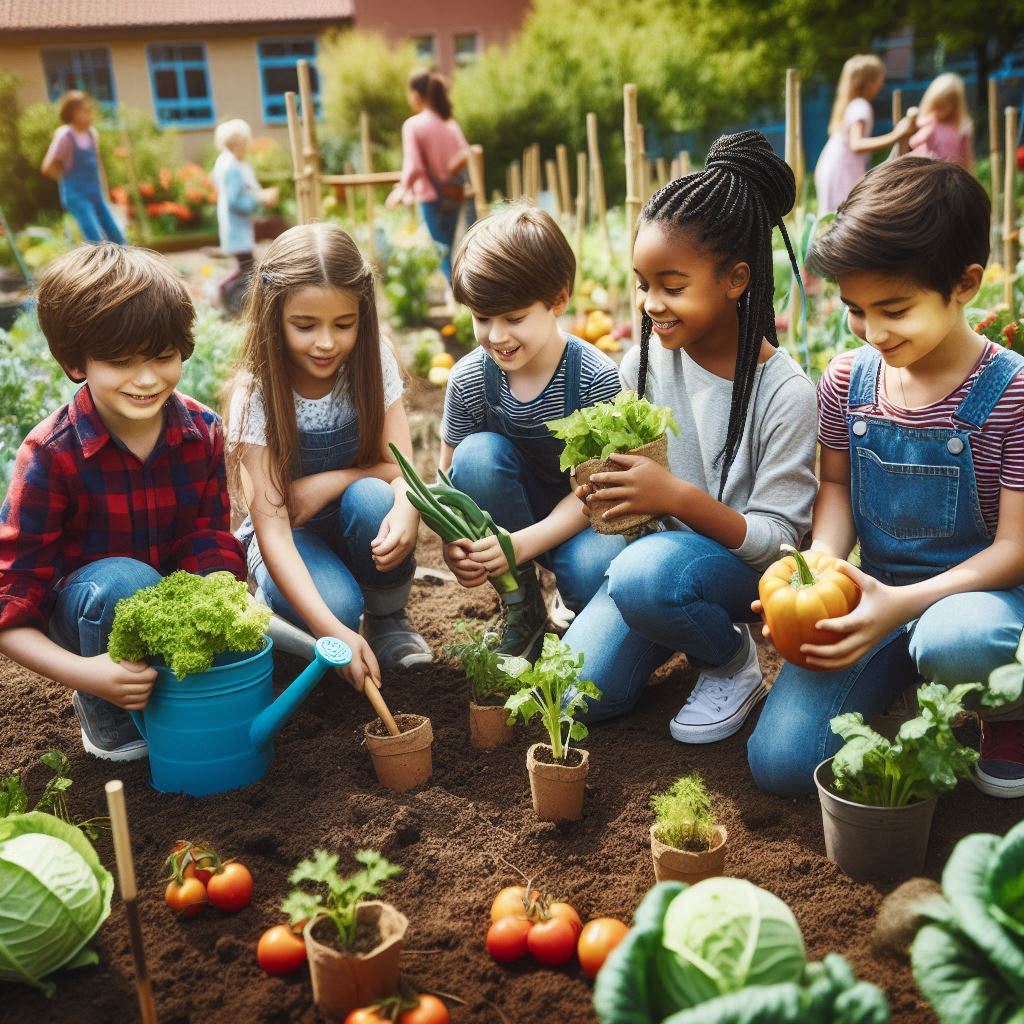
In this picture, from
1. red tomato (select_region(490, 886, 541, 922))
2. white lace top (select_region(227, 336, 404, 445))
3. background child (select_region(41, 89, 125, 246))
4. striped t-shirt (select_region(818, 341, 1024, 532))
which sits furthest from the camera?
background child (select_region(41, 89, 125, 246))

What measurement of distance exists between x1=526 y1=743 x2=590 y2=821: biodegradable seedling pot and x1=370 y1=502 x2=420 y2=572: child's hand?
75cm

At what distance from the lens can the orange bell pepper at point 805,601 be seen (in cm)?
220

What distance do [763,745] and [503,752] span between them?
673 mm

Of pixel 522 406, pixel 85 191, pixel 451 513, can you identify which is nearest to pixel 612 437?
pixel 451 513

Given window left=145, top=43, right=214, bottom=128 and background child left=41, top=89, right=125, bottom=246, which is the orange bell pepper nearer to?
background child left=41, top=89, right=125, bottom=246

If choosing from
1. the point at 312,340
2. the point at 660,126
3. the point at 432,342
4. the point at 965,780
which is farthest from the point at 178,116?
the point at 965,780

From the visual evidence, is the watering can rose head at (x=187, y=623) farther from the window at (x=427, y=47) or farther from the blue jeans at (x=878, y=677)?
the window at (x=427, y=47)

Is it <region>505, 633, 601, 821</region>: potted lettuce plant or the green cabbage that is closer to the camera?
the green cabbage

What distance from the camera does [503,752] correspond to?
8.79ft

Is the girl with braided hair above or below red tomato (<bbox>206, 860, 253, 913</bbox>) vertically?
above

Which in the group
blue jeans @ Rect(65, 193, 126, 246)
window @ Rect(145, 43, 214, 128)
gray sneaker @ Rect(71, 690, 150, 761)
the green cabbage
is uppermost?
window @ Rect(145, 43, 214, 128)

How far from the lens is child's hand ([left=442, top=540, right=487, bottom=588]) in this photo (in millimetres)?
2812

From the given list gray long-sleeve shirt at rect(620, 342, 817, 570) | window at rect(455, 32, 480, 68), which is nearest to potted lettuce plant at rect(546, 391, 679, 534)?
gray long-sleeve shirt at rect(620, 342, 817, 570)

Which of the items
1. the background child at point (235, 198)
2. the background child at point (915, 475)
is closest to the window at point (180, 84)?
the background child at point (235, 198)
